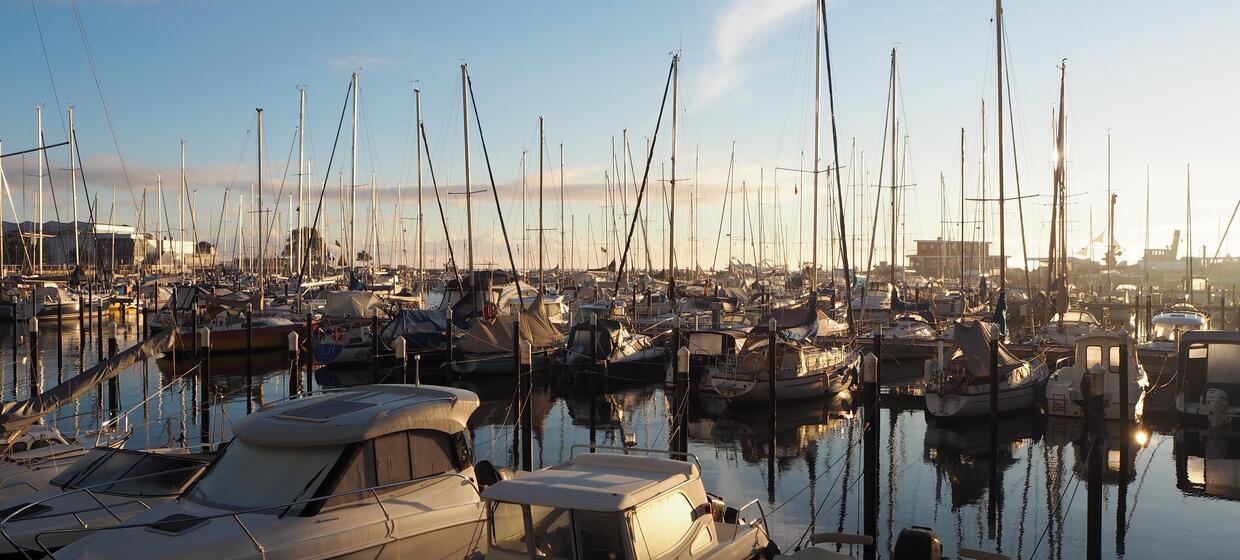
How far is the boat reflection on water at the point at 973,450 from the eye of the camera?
20.5 m

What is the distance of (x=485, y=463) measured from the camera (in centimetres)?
1327

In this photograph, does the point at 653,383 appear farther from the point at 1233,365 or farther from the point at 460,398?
the point at 460,398

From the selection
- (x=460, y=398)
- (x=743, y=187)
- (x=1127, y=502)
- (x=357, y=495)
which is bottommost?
(x=1127, y=502)

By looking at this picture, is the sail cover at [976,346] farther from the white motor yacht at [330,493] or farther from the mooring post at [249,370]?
the mooring post at [249,370]

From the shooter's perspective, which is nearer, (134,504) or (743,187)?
(134,504)

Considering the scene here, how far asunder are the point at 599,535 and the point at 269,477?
4.01 metres

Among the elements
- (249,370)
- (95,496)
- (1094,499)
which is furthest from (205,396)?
(1094,499)

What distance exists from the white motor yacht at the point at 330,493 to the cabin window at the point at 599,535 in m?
1.84

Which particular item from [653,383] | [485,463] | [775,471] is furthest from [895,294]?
[485,463]

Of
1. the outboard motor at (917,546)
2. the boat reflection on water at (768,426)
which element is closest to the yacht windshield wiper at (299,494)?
the outboard motor at (917,546)

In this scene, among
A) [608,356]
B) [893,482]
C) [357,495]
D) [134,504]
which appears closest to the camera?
[357,495]

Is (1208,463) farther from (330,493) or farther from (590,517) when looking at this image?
(330,493)

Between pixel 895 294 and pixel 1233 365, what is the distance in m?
25.2

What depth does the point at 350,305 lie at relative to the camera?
46406mm
